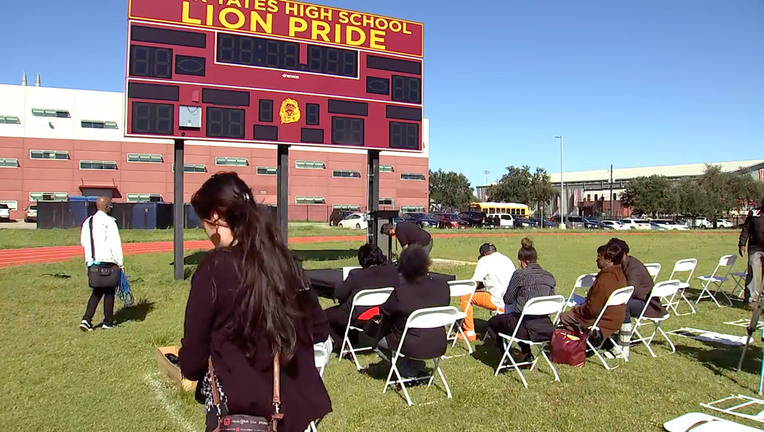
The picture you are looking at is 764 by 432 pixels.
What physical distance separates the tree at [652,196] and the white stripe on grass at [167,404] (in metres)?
62.5

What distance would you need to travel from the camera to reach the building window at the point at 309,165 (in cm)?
5122

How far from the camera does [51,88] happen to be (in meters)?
45.3

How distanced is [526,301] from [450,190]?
82760 mm

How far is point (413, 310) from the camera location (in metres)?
4.60

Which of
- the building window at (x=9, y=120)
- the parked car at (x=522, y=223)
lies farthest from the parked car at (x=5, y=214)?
the parked car at (x=522, y=223)

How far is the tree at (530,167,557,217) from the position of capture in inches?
2670

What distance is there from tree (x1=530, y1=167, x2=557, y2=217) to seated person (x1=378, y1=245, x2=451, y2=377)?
2583 inches

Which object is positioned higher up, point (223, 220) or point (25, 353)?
point (223, 220)

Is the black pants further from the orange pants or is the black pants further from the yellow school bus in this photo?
the yellow school bus

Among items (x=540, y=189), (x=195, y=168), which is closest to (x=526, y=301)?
(x=195, y=168)

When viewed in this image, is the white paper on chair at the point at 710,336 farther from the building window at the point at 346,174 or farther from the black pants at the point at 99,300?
the building window at the point at 346,174

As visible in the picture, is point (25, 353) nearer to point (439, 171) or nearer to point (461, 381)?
point (461, 381)

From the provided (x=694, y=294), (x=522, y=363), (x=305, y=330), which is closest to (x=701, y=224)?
(x=694, y=294)

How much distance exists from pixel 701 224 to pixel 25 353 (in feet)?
200
